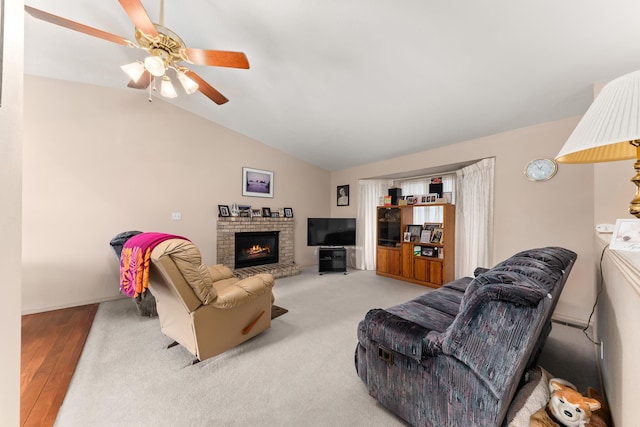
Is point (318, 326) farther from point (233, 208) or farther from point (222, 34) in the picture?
point (222, 34)

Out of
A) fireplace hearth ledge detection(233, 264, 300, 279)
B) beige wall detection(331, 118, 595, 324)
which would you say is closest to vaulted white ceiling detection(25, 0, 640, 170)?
beige wall detection(331, 118, 595, 324)

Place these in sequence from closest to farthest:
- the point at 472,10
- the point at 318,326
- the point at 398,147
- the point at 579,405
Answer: the point at 579,405 → the point at 472,10 → the point at 318,326 → the point at 398,147

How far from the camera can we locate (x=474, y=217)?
367 centimetres

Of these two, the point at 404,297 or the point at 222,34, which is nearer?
the point at 222,34

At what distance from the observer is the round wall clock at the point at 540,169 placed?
9.39 ft

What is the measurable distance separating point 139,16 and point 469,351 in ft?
9.17

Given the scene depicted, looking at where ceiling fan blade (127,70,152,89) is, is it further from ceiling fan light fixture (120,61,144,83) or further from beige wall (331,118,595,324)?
beige wall (331,118,595,324)

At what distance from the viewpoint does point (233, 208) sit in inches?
174

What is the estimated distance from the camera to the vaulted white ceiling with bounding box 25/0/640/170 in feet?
5.71

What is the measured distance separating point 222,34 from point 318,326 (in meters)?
3.13

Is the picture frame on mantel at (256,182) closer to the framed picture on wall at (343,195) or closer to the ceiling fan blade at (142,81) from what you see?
the framed picture on wall at (343,195)

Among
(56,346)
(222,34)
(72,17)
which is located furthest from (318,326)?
(72,17)

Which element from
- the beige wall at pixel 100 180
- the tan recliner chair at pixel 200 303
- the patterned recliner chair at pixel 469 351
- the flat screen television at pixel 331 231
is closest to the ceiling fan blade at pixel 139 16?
the tan recliner chair at pixel 200 303

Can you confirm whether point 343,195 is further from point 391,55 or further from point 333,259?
point 391,55
